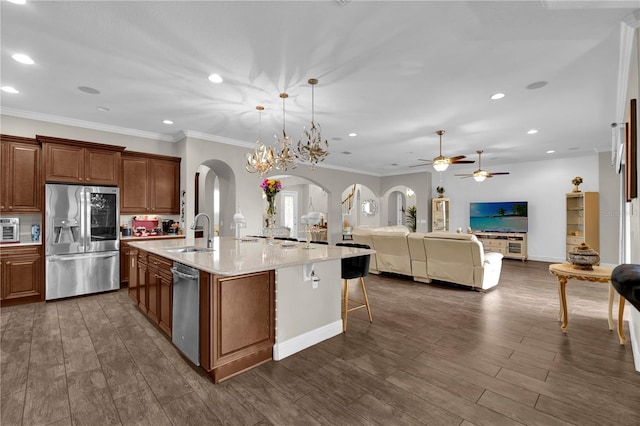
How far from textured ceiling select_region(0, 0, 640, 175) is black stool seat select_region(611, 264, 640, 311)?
7.34 feet

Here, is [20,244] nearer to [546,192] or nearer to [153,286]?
[153,286]

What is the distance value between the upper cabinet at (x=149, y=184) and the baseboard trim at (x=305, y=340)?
13.4 ft

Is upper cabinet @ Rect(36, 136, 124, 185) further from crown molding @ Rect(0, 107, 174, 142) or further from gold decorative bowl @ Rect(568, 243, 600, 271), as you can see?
gold decorative bowl @ Rect(568, 243, 600, 271)

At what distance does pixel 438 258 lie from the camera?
521 centimetres

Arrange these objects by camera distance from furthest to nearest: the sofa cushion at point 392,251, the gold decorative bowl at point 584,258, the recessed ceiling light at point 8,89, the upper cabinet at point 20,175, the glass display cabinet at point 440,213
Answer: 1. the glass display cabinet at point 440,213
2. the sofa cushion at point 392,251
3. the upper cabinet at point 20,175
4. the recessed ceiling light at point 8,89
5. the gold decorative bowl at point 584,258

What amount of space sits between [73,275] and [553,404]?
579cm

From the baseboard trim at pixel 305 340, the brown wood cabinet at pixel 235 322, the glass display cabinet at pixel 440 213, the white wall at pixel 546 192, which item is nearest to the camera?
the brown wood cabinet at pixel 235 322

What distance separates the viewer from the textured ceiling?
2.32 m

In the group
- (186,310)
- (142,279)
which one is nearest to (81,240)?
(142,279)

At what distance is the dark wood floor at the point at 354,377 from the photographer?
1.89 metres

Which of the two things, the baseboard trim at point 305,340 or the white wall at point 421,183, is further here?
the white wall at point 421,183

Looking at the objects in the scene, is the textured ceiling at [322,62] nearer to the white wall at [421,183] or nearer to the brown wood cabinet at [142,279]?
the white wall at [421,183]

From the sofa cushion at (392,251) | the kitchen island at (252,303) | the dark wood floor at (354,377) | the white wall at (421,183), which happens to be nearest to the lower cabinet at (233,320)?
the kitchen island at (252,303)

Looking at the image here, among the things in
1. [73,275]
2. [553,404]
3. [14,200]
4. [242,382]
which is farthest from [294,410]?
[14,200]
